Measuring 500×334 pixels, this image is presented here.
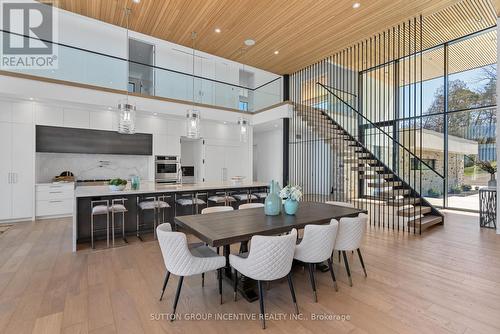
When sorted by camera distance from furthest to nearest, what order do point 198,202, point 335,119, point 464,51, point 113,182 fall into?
point 335,119, point 464,51, point 198,202, point 113,182

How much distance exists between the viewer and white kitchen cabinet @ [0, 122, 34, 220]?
518cm

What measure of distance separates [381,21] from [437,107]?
13.4 ft

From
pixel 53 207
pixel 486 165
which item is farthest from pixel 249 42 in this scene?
pixel 486 165

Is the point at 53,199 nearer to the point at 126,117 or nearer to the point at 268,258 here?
the point at 126,117

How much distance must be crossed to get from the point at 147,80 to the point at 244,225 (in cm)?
599

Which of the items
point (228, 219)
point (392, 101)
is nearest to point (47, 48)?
point (228, 219)

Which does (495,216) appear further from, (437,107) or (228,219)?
(228,219)

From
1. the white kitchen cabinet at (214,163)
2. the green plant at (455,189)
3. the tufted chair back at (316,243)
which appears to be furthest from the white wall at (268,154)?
the tufted chair back at (316,243)

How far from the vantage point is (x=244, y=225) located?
8.04ft

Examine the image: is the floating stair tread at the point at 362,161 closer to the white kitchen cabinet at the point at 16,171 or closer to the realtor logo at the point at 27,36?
the realtor logo at the point at 27,36

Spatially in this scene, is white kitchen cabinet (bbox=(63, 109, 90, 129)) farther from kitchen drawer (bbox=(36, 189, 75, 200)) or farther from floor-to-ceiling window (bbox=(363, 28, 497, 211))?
floor-to-ceiling window (bbox=(363, 28, 497, 211))

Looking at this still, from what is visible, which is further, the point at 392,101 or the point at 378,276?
the point at 392,101

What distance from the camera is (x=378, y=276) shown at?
2838 millimetres

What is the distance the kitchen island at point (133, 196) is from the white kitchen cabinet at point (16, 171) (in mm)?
1965
